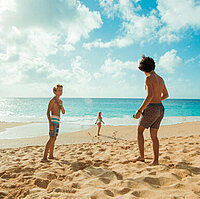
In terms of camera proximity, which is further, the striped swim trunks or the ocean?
the ocean

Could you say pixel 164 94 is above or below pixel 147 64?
below

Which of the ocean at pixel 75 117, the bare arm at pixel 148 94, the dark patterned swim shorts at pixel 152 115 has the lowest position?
the ocean at pixel 75 117

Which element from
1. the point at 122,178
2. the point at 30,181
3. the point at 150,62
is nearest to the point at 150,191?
the point at 122,178

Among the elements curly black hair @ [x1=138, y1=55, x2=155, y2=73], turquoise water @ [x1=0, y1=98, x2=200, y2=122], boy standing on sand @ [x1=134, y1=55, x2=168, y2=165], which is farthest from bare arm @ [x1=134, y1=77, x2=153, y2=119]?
turquoise water @ [x1=0, y1=98, x2=200, y2=122]

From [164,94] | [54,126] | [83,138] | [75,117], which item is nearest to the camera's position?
[164,94]

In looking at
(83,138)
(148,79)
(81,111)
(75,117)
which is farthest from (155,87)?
(81,111)

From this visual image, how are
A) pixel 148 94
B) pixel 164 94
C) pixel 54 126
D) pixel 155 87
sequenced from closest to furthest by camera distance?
1. pixel 148 94
2. pixel 155 87
3. pixel 164 94
4. pixel 54 126

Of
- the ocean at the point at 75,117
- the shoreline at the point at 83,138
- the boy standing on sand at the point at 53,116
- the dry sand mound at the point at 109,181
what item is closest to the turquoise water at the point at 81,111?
the ocean at the point at 75,117

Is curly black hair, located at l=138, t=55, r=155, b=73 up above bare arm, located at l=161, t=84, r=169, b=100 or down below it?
above

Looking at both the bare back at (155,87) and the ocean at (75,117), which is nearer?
the bare back at (155,87)

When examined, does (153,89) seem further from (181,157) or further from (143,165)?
(181,157)

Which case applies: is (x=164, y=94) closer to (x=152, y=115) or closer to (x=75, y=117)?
(x=152, y=115)

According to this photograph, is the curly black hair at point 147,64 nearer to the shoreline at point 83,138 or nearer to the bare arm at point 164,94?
the bare arm at point 164,94

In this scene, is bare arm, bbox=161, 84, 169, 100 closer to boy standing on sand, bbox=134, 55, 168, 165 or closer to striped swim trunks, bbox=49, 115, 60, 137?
boy standing on sand, bbox=134, 55, 168, 165
